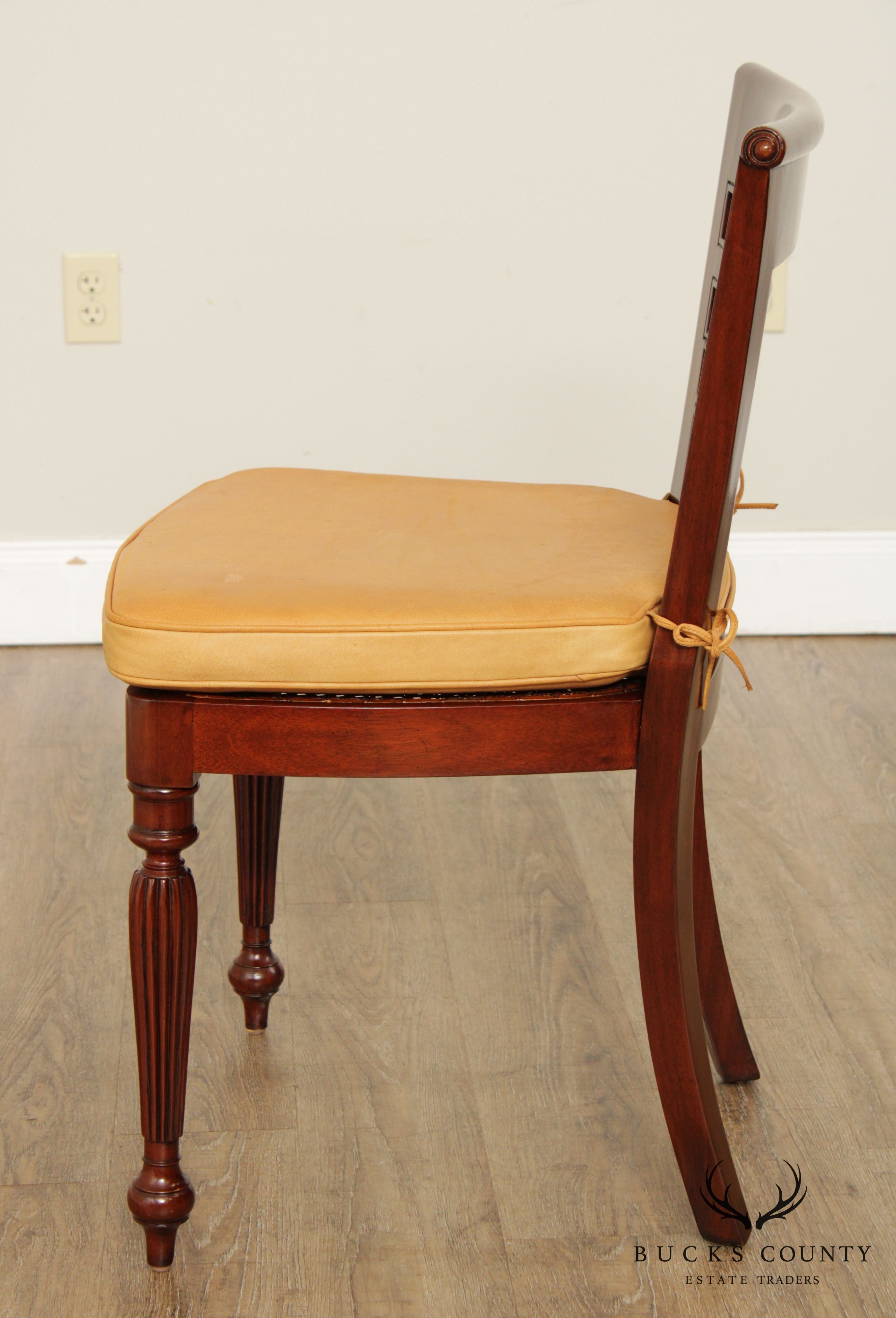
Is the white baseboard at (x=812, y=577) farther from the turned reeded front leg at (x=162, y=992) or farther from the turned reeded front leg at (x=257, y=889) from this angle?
the turned reeded front leg at (x=162, y=992)

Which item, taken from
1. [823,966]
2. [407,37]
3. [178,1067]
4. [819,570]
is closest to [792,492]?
[819,570]

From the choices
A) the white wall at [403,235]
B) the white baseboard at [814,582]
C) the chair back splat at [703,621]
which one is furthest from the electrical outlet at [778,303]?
the chair back splat at [703,621]

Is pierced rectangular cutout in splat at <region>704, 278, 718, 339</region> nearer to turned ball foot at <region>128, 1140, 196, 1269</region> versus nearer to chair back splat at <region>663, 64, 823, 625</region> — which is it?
chair back splat at <region>663, 64, 823, 625</region>

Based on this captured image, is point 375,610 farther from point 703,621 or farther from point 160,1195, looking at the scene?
point 160,1195

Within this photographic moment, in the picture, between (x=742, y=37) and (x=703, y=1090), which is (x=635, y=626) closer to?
(x=703, y=1090)

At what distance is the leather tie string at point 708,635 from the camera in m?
0.76

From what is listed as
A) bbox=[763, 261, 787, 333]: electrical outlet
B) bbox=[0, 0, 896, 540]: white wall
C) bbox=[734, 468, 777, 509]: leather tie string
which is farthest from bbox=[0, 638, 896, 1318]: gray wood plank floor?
bbox=[763, 261, 787, 333]: electrical outlet

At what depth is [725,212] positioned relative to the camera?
82 centimetres

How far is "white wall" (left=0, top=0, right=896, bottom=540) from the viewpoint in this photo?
6.03ft

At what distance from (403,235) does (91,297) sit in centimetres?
45

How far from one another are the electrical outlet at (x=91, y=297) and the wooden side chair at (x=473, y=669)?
1.14 metres

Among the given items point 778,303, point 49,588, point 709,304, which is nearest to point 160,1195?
point 709,304

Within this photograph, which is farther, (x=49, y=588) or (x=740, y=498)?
(x=49, y=588)

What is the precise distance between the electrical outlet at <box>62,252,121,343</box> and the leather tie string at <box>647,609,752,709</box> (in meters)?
1.35
